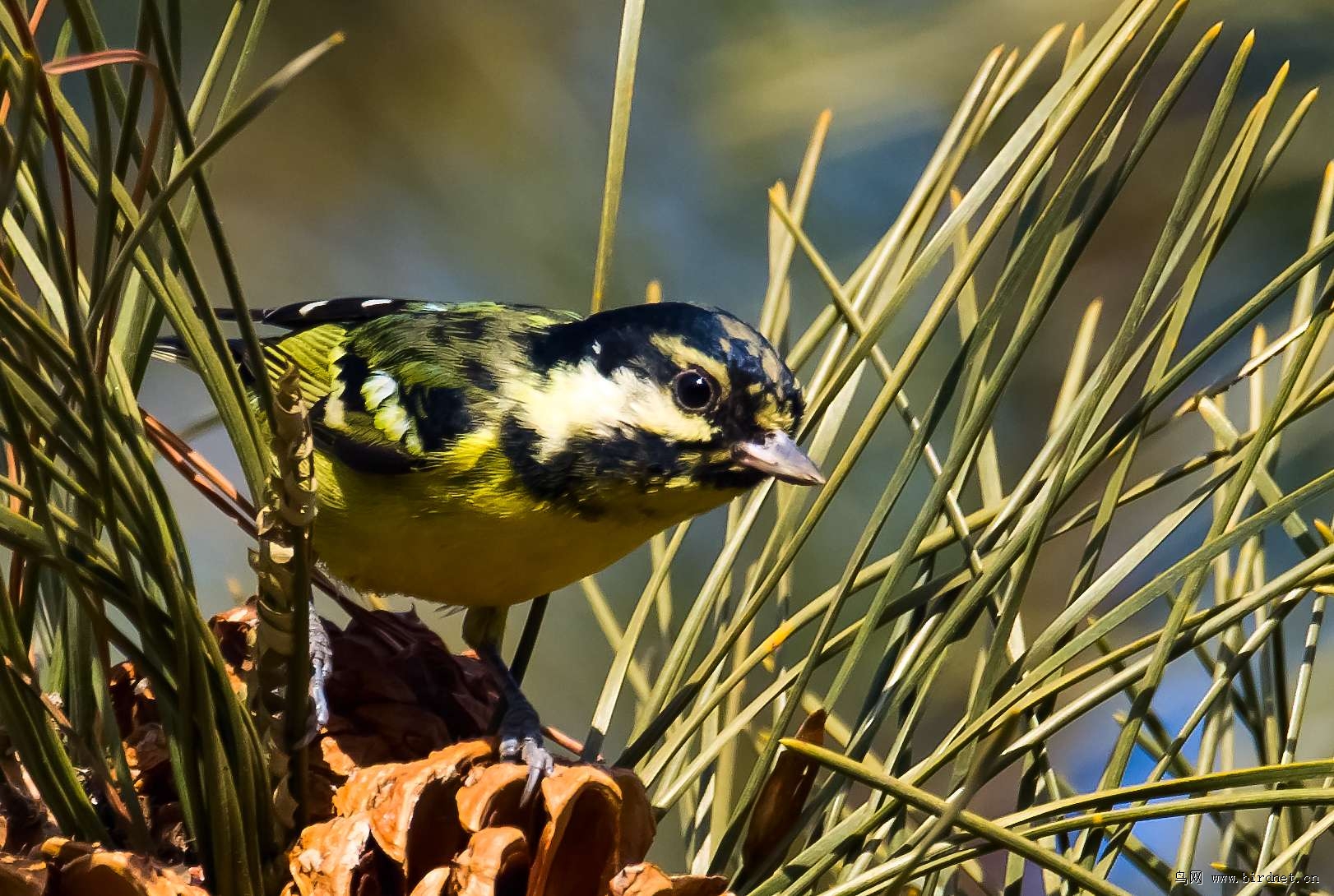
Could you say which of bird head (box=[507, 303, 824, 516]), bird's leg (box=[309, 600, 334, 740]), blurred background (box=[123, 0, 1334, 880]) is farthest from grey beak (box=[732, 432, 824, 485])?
blurred background (box=[123, 0, 1334, 880])

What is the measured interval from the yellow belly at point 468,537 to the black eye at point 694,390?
0.32ft

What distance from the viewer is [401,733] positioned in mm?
940

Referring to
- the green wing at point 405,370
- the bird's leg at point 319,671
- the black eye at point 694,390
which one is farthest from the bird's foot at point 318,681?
the black eye at point 694,390

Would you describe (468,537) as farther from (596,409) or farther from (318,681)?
(318,681)

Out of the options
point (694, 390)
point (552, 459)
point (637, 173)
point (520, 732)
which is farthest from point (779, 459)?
point (637, 173)

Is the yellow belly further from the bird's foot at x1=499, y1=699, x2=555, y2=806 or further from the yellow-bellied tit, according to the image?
the bird's foot at x1=499, y1=699, x2=555, y2=806

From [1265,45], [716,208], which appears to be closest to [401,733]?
[1265,45]

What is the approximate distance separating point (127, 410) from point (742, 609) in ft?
1.38

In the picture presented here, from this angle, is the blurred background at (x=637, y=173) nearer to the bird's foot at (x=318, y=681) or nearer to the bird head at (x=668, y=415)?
the bird head at (x=668, y=415)

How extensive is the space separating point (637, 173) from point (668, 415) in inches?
50.8

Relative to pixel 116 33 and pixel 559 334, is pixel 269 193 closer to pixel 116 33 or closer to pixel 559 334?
pixel 116 33

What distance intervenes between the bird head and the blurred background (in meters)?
0.62

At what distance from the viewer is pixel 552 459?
4.83ft

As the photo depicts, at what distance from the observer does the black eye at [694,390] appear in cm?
143
